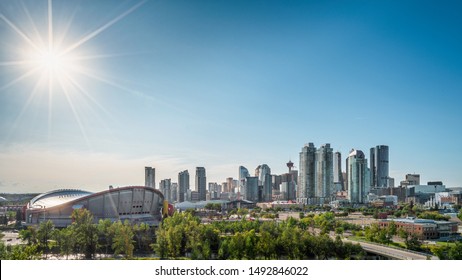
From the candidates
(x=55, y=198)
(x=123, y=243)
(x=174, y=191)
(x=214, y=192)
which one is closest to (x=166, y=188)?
(x=174, y=191)

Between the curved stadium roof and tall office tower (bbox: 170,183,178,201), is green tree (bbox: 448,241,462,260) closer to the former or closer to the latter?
the curved stadium roof

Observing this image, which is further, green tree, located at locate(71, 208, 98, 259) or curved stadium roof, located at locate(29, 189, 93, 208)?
curved stadium roof, located at locate(29, 189, 93, 208)

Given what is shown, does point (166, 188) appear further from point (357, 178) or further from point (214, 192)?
point (357, 178)

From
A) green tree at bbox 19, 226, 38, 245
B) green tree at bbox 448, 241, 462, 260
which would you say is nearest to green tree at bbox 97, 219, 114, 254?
green tree at bbox 19, 226, 38, 245

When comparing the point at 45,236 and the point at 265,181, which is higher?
the point at 265,181

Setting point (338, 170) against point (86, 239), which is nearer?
point (86, 239)

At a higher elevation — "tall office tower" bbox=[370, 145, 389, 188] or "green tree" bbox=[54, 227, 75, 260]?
"tall office tower" bbox=[370, 145, 389, 188]
